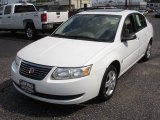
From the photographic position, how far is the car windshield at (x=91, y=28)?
16.8ft

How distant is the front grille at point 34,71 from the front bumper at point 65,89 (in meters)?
0.06

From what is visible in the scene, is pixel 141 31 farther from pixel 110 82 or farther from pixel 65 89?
pixel 65 89

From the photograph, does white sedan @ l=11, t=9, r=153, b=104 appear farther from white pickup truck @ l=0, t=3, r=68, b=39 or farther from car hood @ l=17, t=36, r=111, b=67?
white pickup truck @ l=0, t=3, r=68, b=39

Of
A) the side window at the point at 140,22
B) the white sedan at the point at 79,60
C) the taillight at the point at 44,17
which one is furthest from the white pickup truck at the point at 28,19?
the white sedan at the point at 79,60

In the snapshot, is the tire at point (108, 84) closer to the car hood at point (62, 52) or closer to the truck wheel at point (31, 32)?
the car hood at point (62, 52)

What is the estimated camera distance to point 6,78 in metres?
6.10

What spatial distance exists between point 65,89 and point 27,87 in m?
0.71

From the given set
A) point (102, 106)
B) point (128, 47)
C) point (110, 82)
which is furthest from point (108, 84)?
point (128, 47)

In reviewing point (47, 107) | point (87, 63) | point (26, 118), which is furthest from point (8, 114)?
point (87, 63)

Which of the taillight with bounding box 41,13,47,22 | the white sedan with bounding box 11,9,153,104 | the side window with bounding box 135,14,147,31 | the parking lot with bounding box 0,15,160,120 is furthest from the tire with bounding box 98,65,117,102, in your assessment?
the taillight with bounding box 41,13,47,22

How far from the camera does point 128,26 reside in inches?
226

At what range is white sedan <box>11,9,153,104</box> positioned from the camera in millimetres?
3992

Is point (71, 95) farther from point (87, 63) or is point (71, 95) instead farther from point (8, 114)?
point (8, 114)

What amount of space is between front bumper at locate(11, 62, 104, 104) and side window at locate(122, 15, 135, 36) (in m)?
1.58
